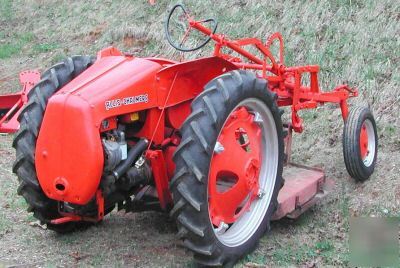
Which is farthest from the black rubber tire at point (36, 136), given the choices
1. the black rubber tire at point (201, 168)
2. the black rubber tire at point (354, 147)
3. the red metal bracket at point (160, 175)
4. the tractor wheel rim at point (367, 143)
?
the tractor wheel rim at point (367, 143)

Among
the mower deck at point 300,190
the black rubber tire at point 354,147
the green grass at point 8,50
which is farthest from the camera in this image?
the green grass at point 8,50

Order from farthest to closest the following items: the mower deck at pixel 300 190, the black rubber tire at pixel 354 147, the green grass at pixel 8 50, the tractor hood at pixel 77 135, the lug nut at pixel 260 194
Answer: the green grass at pixel 8 50 → the black rubber tire at pixel 354 147 → the mower deck at pixel 300 190 → the lug nut at pixel 260 194 → the tractor hood at pixel 77 135

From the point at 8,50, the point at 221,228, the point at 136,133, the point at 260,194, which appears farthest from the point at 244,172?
the point at 8,50

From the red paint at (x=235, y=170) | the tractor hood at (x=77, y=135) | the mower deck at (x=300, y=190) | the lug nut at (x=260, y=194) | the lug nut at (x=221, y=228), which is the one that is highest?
the tractor hood at (x=77, y=135)

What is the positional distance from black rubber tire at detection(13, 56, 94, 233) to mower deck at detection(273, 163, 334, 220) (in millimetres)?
1794

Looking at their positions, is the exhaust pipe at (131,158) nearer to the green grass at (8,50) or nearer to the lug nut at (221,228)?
the lug nut at (221,228)

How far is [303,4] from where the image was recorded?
882 cm

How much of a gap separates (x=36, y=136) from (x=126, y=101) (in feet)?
2.24

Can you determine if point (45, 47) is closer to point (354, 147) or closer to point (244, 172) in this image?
point (354, 147)

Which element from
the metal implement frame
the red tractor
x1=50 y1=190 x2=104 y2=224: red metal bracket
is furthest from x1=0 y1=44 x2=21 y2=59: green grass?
x1=50 y1=190 x2=104 y2=224: red metal bracket

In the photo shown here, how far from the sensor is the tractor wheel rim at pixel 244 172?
14.3 ft

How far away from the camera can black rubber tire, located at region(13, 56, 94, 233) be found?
13.9 feet

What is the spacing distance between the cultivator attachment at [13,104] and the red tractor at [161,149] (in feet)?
10.7

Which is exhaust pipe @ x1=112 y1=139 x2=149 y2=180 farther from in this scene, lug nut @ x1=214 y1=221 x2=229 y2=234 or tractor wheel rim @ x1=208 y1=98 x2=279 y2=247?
lug nut @ x1=214 y1=221 x2=229 y2=234
